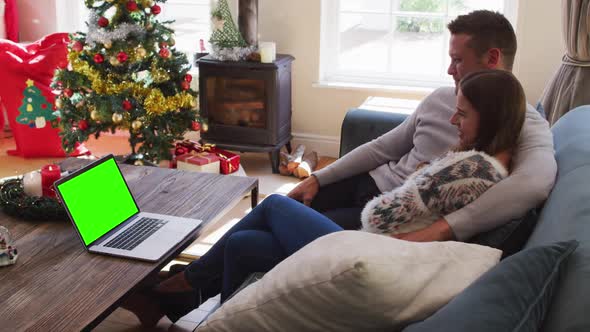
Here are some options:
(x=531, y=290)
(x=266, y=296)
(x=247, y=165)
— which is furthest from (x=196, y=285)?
(x=247, y=165)

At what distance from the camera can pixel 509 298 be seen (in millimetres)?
1187

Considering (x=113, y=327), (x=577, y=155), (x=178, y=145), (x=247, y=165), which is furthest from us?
(x=247, y=165)

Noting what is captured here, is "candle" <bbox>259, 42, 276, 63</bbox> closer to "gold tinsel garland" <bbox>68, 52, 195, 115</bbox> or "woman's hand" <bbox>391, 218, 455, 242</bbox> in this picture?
"gold tinsel garland" <bbox>68, 52, 195, 115</bbox>

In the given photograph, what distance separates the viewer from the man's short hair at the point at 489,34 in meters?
2.38

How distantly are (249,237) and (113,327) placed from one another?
843 mm

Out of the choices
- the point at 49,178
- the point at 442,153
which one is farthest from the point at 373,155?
the point at 49,178

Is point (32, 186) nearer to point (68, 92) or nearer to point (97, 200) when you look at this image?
point (97, 200)

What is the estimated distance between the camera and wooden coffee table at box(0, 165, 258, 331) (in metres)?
1.69

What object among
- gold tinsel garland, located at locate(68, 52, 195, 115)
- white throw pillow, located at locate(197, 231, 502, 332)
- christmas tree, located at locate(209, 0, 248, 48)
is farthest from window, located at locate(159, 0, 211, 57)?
white throw pillow, located at locate(197, 231, 502, 332)

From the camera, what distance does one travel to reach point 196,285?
2254 millimetres

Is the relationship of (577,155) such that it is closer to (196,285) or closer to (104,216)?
(196,285)

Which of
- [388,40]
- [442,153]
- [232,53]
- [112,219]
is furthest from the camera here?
[388,40]

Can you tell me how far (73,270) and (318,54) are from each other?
317 centimetres

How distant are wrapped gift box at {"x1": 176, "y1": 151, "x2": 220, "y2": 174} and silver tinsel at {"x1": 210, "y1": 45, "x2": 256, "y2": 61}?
0.61 m
